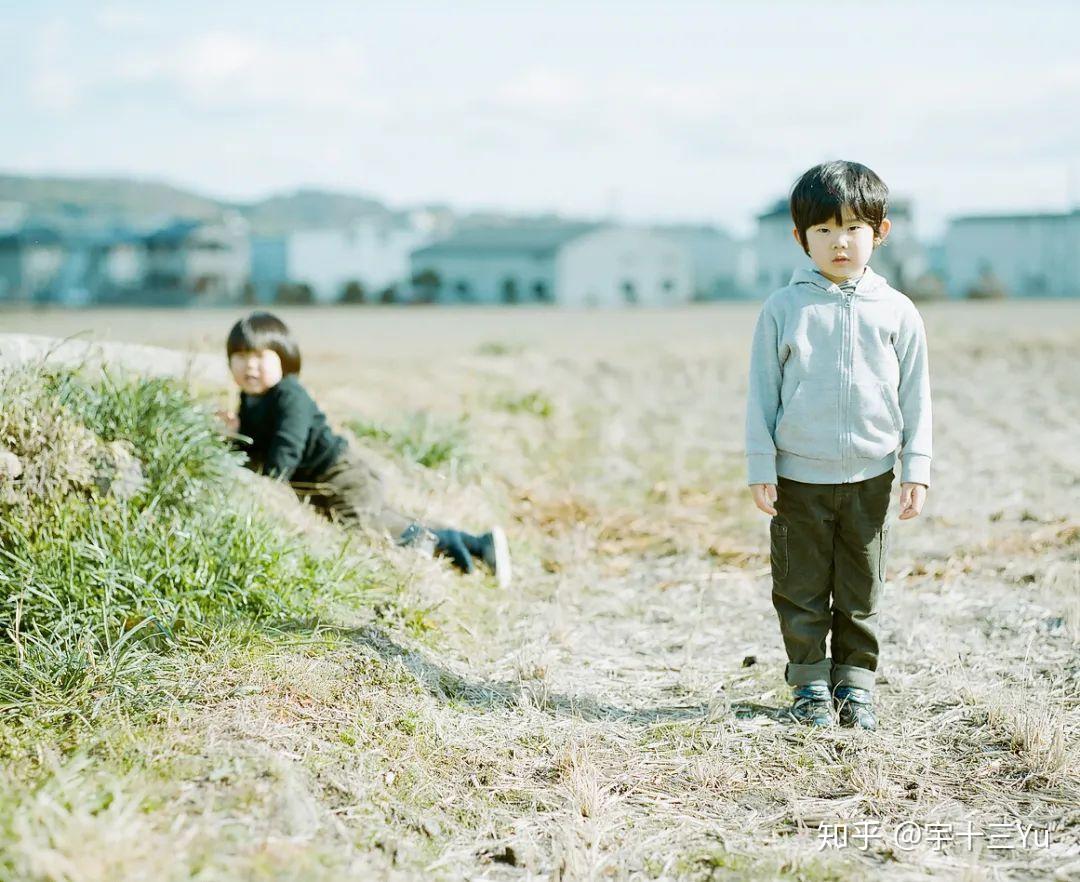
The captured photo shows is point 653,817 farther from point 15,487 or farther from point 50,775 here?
point 15,487

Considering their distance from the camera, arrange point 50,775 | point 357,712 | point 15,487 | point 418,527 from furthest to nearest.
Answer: point 418,527, point 15,487, point 357,712, point 50,775

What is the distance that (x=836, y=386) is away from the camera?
11.6 ft

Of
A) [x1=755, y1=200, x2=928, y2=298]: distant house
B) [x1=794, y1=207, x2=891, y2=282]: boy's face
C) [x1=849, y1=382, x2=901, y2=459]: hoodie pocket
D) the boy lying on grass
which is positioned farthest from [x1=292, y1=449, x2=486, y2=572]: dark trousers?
[x1=755, y1=200, x2=928, y2=298]: distant house

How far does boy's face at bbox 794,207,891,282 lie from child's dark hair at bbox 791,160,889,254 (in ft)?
0.07

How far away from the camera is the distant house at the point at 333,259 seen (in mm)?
67938

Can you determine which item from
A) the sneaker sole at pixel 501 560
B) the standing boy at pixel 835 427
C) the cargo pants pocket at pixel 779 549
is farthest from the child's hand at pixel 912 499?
the sneaker sole at pixel 501 560

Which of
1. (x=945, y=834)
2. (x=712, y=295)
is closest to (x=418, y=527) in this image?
(x=945, y=834)

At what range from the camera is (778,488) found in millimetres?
3707

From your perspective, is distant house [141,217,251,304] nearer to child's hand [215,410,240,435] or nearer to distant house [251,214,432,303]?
distant house [251,214,432,303]

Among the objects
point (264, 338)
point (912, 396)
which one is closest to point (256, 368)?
point (264, 338)

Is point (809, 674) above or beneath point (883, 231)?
beneath

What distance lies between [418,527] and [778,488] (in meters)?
1.90

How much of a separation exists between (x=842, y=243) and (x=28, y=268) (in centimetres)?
7588

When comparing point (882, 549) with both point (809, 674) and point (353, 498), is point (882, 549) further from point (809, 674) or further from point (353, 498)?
point (353, 498)
